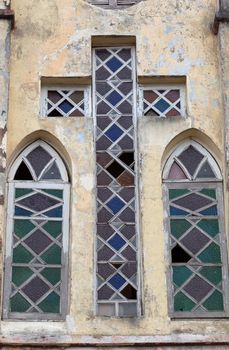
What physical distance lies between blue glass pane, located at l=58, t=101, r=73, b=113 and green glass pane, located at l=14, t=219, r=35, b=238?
3.90 feet

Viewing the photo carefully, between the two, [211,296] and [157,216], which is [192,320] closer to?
[211,296]

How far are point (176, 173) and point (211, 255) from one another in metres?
0.86

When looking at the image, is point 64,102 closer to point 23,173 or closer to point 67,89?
point 67,89

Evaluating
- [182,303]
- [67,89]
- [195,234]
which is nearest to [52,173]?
[67,89]

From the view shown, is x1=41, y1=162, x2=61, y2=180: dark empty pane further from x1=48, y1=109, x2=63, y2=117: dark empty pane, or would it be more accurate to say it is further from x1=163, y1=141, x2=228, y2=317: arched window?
x1=163, y1=141, x2=228, y2=317: arched window

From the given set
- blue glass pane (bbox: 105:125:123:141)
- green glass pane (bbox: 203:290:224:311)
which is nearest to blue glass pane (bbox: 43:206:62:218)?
blue glass pane (bbox: 105:125:123:141)

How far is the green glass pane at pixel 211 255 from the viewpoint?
943 cm

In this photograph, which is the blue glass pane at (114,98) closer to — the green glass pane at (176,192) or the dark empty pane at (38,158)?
the dark empty pane at (38,158)

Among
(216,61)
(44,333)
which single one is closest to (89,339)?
(44,333)

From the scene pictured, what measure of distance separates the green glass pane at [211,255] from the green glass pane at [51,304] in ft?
4.19

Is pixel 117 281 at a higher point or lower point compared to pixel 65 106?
lower

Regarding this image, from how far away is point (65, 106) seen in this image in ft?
33.4

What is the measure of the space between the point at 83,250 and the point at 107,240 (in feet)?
0.85

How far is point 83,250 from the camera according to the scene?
30.7 ft
